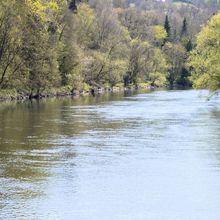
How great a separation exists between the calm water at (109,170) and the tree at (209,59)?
23.8m

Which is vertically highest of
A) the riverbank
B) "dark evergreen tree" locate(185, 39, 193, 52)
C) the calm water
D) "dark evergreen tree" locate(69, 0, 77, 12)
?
"dark evergreen tree" locate(69, 0, 77, 12)

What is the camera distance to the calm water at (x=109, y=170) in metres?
16.6

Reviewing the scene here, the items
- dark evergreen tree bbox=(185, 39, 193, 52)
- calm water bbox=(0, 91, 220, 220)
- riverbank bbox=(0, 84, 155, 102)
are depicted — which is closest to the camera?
calm water bbox=(0, 91, 220, 220)

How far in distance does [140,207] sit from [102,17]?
93.2m

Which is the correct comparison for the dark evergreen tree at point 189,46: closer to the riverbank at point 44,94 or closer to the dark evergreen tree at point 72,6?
the dark evergreen tree at point 72,6

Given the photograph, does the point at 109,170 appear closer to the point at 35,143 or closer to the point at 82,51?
the point at 35,143

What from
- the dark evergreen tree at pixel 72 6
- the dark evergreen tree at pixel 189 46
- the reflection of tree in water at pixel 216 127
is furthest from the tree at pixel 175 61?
the reflection of tree in water at pixel 216 127

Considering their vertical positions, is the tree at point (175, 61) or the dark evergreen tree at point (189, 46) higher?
the dark evergreen tree at point (189, 46)

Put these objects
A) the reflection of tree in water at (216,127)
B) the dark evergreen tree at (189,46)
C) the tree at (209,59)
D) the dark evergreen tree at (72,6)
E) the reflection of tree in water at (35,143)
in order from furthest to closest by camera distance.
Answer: the dark evergreen tree at (189,46) → the dark evergreen tree at (72,6) → the tree at (209,59) → the reflection of tree in water at (216,127) → the reflection of tree in water at (35,143)

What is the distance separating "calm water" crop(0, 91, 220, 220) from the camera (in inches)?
655

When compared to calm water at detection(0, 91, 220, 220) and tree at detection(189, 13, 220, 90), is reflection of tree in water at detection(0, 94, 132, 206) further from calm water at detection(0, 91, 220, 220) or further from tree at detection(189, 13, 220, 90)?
tree at detection(189, 13, 220, 90)

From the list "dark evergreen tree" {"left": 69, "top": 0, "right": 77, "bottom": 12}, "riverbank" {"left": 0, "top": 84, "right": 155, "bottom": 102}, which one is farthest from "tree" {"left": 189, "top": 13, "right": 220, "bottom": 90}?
"dark evergreen tree" {"left": 69, "top": 0, "right": 77, "bottom": 12}

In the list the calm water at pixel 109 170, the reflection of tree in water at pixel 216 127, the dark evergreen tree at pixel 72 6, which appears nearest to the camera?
the calm water at pixel 109 170

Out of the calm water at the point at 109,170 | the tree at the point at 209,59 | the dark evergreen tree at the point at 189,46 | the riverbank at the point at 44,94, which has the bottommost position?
the calm water at the point at 109,170
